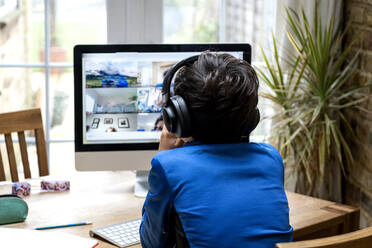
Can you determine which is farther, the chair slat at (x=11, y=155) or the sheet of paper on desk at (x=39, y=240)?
the chair slat at (x=11, y=155)

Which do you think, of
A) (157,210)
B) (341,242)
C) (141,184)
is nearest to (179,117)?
(157,210)

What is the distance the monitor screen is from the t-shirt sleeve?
0.64m

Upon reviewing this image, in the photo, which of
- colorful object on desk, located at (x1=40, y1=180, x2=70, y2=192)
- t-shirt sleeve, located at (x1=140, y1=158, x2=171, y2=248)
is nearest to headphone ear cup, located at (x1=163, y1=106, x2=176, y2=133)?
t-shirt sleeve, located at (x1=140, y1=158, x2=171, y2=248)

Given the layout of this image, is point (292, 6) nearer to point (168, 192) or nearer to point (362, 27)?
point (362, 27)

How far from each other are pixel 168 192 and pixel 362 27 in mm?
1776

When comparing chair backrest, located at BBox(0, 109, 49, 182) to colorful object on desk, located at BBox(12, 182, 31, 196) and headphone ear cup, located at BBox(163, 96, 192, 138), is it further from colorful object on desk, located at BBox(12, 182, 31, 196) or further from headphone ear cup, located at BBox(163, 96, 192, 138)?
headphone ear cup, located at BBox(163, 96, 192, 138)

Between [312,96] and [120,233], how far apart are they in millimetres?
1424

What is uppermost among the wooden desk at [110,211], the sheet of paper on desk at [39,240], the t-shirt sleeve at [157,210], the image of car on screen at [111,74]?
the image of car on screen at [111,74]

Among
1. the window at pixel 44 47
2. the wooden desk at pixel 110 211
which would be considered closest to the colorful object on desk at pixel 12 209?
the wooden desk at pixel 110 211

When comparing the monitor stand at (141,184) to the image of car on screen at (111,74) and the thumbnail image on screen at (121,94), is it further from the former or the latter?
the image of car on screen at (111,74)

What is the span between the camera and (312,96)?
261 cm

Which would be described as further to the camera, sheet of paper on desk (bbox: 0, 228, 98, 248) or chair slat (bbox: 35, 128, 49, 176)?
chair slat (bbox: 35, 128, 49, 176)

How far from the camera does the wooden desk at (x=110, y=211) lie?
1.64 metres

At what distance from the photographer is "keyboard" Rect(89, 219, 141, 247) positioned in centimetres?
148
